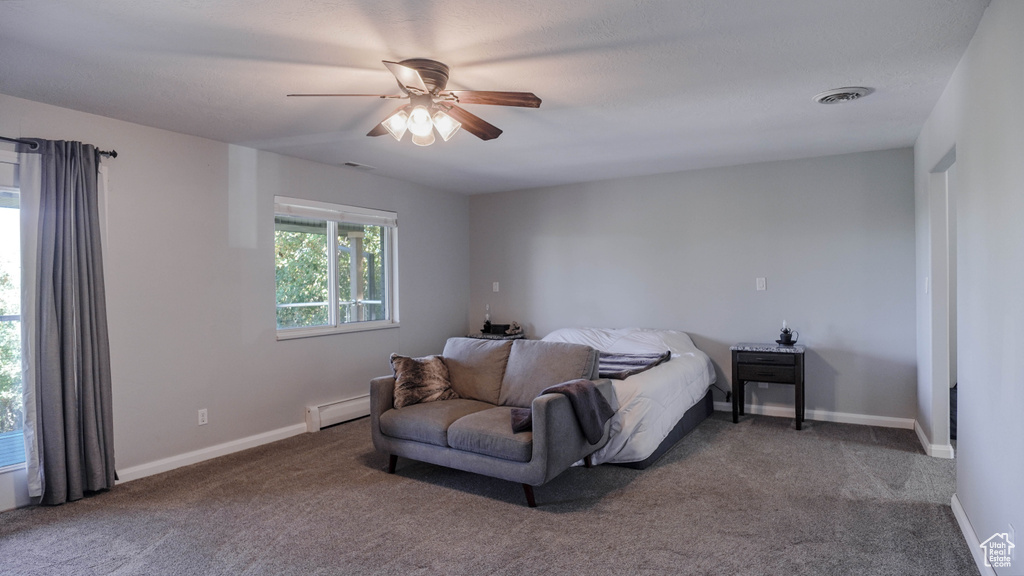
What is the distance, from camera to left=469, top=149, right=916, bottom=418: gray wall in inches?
185

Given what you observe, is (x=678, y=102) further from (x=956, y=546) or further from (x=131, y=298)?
(x=131, y=298)

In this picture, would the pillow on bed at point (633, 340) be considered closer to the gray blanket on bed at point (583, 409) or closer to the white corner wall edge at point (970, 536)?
the gray blanket on bed at point (583, 409)

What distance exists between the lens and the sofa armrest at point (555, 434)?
303 centimetres

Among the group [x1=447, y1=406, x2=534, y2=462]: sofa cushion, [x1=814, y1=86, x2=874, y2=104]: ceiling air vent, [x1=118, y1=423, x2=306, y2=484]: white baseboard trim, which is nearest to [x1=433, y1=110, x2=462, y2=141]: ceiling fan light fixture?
[x1=447, y1=406, x2=534, y2=462]: sofa cushion

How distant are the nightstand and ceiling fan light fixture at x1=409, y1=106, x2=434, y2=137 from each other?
334 cm

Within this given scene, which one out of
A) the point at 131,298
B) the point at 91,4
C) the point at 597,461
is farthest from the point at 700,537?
the point at 131,298

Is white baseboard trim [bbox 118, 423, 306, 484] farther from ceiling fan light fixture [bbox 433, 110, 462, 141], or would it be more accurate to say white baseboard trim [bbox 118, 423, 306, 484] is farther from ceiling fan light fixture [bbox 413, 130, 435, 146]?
ceiling fan light fixture [bbox 433, 110, 462, 141]

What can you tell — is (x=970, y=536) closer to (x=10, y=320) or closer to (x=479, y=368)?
(x=479, y=368)

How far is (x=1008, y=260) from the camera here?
2057mm

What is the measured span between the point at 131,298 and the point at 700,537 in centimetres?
369

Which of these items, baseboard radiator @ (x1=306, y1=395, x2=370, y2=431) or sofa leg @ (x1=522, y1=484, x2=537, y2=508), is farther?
baseboard radiator @ (x1=306, y1=395, x2=370, y2=431)

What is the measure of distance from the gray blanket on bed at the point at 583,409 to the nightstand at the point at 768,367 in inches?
74.1

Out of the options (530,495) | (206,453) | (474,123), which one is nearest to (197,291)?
(206,453)

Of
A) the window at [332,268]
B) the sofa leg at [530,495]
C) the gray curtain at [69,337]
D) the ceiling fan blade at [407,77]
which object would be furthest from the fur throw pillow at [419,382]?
the ceiling fan blade at [407,77]
